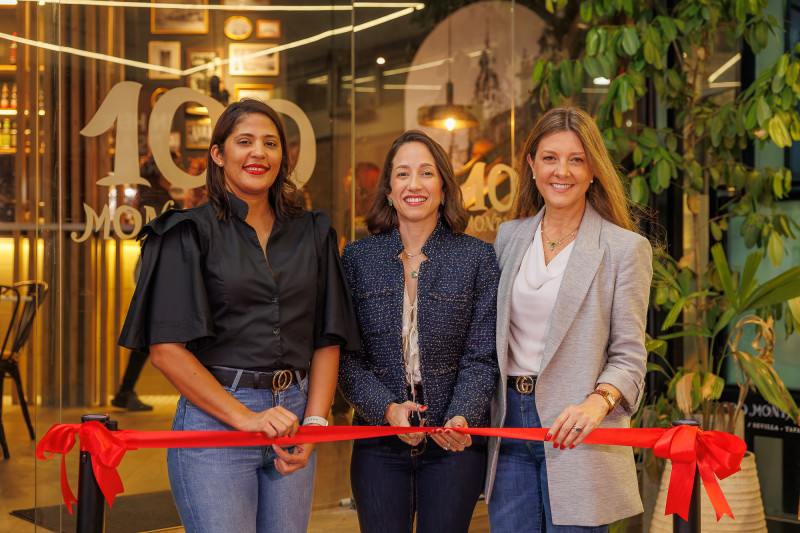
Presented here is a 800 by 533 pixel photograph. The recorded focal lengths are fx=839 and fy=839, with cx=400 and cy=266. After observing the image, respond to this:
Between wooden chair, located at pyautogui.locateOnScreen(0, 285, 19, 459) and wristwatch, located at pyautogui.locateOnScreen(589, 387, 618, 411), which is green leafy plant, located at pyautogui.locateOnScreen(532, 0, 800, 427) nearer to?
wristwatch, located at pyautogui.locateOnScreen(589, 387, 618, 411)

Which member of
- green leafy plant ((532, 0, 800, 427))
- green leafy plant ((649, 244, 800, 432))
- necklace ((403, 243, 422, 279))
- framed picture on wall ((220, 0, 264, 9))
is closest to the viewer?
necklace ((403, 243, 422, 279))

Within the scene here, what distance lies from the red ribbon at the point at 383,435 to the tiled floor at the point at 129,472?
1.89 meters

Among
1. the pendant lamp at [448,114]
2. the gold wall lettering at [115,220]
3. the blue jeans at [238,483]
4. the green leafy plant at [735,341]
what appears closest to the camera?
the blue jeans at [238,483]

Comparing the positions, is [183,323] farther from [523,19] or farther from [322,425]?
[523,19]

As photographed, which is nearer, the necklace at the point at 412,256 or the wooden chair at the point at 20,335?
the necklace at the point at 412,256

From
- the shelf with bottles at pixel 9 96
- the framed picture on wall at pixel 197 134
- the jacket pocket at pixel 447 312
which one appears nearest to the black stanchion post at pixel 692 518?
the jacket pocket at pixel 447 312

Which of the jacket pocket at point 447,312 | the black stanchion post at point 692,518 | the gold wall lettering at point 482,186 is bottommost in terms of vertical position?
the black stanchion post at point 692,518

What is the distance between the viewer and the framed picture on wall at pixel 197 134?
4.29 metres

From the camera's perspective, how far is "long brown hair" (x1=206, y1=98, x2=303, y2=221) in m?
2.31

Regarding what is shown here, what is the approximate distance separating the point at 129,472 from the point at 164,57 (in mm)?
2109

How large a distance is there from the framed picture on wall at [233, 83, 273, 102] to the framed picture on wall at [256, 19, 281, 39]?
27 cm

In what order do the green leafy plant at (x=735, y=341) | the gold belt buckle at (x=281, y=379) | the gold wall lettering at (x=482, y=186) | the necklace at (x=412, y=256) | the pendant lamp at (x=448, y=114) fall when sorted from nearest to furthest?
the gold belt buckle at (x=281, y=379), the necklace at (x=412, y=256), the green leafy plant at (x=735, y=341), the pendant lamp at (x=448, y=114), the gold wall lettering at (x=482, y=186)

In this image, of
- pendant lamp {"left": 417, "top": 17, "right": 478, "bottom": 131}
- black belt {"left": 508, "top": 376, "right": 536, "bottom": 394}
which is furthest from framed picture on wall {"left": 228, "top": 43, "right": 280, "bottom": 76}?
black belt {"left": 508, "top": 376, "right": 536, "bottom": 394}

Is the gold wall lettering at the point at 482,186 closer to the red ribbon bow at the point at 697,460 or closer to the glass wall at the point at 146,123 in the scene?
the glass wall at the point at 146,123
